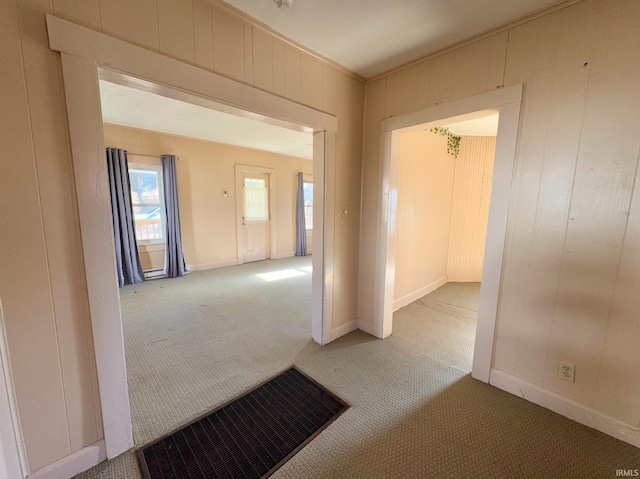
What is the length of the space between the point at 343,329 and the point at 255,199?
403cm

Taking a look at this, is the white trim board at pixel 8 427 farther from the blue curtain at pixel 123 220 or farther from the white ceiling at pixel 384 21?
the blue curtain at pixel 123 220

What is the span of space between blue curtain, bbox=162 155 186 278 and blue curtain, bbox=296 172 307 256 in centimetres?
274

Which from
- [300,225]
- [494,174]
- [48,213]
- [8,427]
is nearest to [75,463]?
[8,427]

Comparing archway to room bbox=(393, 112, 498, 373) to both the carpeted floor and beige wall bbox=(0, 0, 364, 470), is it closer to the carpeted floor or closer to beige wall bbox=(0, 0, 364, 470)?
the carpeted floor

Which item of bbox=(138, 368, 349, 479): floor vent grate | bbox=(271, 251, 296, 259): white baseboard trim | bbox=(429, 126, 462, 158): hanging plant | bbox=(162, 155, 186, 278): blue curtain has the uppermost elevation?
bbox=(429, 126, 462, 158): hanging plant

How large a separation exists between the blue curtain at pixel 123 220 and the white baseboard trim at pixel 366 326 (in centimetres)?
360

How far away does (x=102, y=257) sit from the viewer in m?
1.22

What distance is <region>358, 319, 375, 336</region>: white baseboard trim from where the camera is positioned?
262 cm

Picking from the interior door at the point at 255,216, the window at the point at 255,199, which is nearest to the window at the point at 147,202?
the interior door at the point at 255,216

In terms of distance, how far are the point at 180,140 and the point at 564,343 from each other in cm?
550

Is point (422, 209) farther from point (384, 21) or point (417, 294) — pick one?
point (384, 21)

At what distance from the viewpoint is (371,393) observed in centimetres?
180

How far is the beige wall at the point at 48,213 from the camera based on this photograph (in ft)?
3.35

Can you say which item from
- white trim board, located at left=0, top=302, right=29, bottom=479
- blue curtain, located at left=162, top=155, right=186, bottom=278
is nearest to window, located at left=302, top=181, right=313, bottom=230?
blue curtain, located at left=162, top=155, right=186, bottom=278
